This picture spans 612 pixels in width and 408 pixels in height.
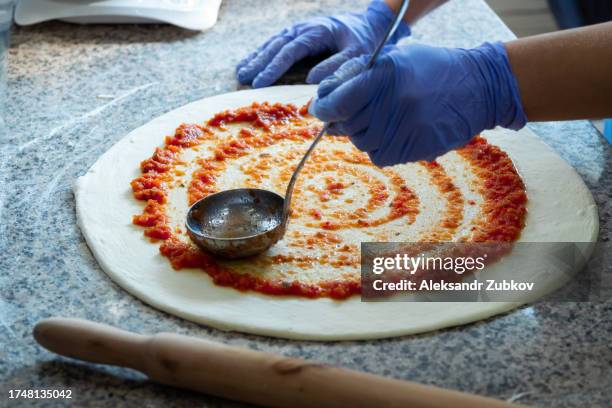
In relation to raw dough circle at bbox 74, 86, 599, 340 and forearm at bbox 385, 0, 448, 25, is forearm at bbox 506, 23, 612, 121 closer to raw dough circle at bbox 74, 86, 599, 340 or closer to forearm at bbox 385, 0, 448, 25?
raw dough circle at bbox 74, 86, 599, 340

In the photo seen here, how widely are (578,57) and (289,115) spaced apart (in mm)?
785

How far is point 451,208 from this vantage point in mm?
1576

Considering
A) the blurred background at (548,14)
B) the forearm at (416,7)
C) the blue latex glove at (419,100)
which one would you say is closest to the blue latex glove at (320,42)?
the forearm at (416,7)

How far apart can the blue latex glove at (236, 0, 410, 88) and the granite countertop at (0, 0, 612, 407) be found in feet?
0.28

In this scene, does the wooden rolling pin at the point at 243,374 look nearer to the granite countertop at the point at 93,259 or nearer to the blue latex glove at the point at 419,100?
the granite countertop at the point at 93,259

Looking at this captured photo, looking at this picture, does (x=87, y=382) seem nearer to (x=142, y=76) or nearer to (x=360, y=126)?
(x=360, y=126)

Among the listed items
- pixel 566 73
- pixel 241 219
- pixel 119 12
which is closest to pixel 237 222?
pixel 241 219

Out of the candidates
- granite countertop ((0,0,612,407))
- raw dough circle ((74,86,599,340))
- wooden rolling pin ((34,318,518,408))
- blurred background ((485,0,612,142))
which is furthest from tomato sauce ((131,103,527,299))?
blurred background ((485,0,612,142))

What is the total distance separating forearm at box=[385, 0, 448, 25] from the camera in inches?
84.6

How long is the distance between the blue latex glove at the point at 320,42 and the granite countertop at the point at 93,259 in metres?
0.09

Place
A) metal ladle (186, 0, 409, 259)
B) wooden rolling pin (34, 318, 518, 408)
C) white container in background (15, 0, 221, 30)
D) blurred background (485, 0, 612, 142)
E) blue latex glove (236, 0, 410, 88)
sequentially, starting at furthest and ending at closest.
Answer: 1. blurred background (485, 0, 612, 142)
2. white container in background (15, 0, 221, 30)
3. blue latex glove (236, 0, 410, 88)
4. metal ladle (186, 0, 409, 259)
5. wooden rolling pin (34, 318, 518, 408)

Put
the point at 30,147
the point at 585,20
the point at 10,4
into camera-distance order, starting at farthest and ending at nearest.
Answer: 1. the point at 585,20
2. the point at 10,4
3. the point at 30,147

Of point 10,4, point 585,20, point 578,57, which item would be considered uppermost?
point 578,57

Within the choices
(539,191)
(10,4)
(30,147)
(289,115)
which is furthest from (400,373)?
(10,4)
